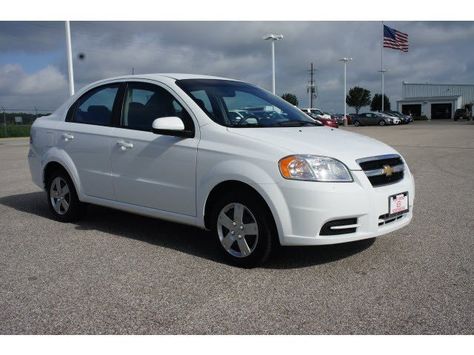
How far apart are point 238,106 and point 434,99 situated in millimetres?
75130

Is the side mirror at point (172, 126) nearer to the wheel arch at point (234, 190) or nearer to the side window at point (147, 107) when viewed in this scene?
the side window at point (147, 107)

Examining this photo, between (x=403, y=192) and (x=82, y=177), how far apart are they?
3515mm

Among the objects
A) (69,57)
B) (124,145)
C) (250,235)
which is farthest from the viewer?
(69,57)

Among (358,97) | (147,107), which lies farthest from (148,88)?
(358,97)

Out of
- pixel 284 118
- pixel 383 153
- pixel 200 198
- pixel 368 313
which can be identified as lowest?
pixel 368 313

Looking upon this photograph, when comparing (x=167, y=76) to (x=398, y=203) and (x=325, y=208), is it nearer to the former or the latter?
(x=325, y=208)

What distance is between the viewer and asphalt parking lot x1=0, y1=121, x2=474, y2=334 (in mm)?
3137

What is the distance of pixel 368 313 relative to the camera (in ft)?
10.7

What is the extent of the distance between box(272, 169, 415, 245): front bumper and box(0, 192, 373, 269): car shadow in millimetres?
399

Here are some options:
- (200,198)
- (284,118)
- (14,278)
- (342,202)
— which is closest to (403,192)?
(342,202)

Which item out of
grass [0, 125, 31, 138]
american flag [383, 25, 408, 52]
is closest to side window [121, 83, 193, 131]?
grass [0, 125, 31, 138]

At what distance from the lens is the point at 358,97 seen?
89375 millimetres

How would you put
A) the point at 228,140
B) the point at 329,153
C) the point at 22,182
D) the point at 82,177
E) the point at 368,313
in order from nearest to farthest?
the point at 368,313 → the point at 329,153 → the point at 228,140 → the point at 82,177 → the point at 22,182

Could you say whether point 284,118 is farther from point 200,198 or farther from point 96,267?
point 96,267
